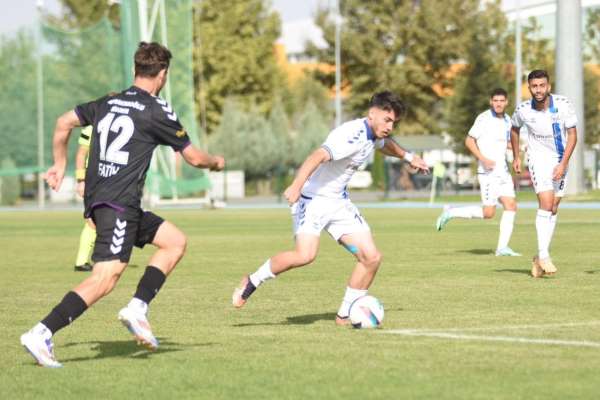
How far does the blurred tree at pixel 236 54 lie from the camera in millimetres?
78312

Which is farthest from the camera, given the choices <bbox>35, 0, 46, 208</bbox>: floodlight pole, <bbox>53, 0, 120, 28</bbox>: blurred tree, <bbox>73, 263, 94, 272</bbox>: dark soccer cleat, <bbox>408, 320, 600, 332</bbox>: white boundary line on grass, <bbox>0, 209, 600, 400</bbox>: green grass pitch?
<bbox>53, 0, 120, 28</bbox>: blurred tree

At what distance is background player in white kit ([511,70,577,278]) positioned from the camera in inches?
594

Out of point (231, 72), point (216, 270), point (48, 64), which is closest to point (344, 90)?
point (231, 72)

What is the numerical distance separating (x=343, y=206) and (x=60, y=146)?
2486mm

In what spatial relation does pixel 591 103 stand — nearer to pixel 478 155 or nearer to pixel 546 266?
pixel 478 155

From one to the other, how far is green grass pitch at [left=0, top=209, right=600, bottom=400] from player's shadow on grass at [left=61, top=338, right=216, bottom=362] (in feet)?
0.04

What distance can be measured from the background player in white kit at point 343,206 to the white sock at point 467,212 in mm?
8928

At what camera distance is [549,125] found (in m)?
15.3

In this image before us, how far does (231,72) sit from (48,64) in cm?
2503

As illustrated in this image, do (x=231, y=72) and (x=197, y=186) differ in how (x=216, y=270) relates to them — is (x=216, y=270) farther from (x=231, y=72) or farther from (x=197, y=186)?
(x=231, y=72)

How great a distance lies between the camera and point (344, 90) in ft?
274

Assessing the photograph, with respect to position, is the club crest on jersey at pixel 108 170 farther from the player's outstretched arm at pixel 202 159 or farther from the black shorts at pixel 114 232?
the player's outstretched arm at pixel 202 159

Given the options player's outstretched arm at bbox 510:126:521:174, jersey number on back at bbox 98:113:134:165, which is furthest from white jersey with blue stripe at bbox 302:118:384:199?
player's outstretched arm at bbox 510:126:521:174

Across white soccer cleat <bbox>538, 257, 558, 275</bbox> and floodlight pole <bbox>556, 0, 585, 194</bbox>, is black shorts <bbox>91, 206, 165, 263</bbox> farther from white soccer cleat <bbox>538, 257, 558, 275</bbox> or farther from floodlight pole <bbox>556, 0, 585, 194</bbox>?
floodlight pole <bbox>556, 0, 585, 194</bbox>
